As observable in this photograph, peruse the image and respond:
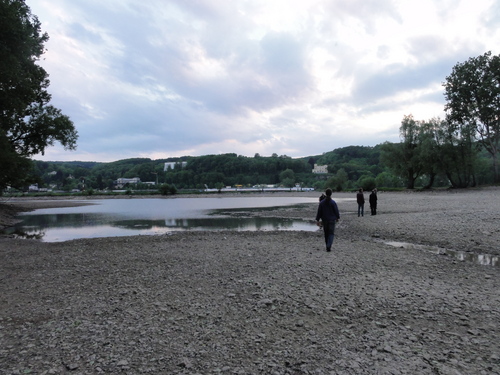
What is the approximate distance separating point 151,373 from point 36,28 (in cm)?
2559

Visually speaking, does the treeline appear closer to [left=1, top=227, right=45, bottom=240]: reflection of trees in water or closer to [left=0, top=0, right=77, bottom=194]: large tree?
[left=0, top=0, right=77, bottom=194]: large tree

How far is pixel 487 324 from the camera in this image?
4977mm

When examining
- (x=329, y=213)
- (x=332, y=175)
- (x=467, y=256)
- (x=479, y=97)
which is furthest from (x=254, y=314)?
(x=332, y=175)

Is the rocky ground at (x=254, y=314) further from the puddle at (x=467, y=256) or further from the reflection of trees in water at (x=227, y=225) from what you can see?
the reflection of trees in water at (x=227, y=225)

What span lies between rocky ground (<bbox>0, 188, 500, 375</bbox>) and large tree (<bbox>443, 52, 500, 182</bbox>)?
165 ft

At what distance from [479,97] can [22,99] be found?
198ft

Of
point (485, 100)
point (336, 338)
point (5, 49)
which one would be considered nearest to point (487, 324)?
point (336, 338)

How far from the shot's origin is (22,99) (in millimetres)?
18547

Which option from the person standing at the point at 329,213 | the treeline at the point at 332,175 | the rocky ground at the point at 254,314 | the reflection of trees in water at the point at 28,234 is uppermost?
the treeline at the point at 332,175

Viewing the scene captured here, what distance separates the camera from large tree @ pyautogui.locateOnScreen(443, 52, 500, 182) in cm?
4741

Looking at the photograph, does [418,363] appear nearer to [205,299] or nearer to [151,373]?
[151,373]

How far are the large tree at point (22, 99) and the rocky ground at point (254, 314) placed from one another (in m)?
10.6

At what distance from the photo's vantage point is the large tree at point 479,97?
1866 inches

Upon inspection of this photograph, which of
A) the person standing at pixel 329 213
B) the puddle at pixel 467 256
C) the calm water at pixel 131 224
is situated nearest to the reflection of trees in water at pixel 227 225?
the calm water at pixel 131 224
